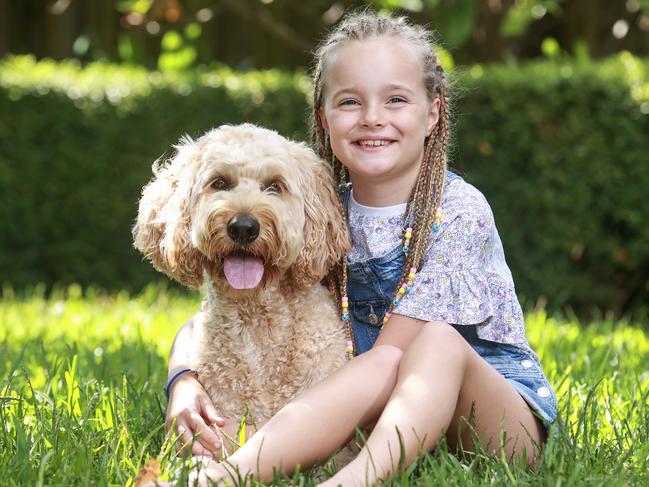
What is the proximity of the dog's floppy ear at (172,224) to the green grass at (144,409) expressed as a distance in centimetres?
50

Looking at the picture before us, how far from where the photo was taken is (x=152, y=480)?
7.61 feet

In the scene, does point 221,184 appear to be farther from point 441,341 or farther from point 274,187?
point 441,341

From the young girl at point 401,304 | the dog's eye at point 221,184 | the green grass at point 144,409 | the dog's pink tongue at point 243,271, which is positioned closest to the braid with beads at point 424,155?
the young girl at point 401,304

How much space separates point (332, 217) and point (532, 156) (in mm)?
3905

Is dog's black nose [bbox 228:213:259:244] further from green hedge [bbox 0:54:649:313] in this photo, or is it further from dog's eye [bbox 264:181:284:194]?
green hedge [bbox 0:54:649:313]

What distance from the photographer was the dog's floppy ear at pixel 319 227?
285cm

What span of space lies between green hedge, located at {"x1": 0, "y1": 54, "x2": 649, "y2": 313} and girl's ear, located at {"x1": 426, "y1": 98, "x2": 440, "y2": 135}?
2953 mm

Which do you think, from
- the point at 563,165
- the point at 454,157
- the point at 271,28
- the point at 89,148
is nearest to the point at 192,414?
the point at 454,157

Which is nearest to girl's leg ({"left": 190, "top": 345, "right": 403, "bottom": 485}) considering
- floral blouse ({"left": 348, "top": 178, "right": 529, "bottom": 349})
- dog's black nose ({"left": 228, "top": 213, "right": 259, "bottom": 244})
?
floral blouse ({"left": 348, "top": 178, "right": 529, "bottom": 349})

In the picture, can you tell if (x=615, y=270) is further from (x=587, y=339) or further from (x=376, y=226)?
(x=376, y=226)

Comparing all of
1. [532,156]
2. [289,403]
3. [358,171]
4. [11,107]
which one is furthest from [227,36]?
[289,403]

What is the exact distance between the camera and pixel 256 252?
274cm

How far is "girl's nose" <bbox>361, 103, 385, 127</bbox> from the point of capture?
10.0 feet

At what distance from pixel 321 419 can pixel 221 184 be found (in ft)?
2.54
